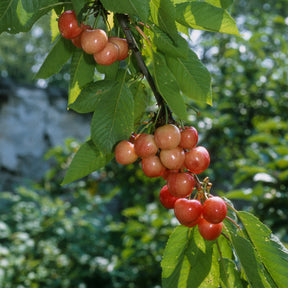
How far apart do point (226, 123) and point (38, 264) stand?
1.74 metres

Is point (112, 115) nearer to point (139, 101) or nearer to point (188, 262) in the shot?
point (139, 101)

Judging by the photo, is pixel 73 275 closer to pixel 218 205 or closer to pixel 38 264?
pixel 38 264

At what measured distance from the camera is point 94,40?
0.53m

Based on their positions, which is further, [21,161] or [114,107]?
[21,161]

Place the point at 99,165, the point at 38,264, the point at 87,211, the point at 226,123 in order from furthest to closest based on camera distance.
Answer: the point at 87,211, the point at 38,264, the point at 226,123, the point at 99,165

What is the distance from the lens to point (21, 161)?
5.73m

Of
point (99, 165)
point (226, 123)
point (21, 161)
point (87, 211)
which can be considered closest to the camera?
point (99, 165)

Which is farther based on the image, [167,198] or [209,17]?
[167,198]

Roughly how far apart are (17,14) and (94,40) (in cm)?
12

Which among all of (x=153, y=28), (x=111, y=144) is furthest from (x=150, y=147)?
(x=153, y=28)

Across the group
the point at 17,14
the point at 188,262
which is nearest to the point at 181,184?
the point at 188,262

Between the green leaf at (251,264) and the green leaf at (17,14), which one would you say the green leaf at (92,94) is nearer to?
the green leaf at (17,14)

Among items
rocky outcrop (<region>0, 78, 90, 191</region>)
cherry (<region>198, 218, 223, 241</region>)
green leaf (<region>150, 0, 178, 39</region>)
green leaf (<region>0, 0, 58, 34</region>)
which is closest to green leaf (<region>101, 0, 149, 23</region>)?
green leaf (<region>150, 0, 178, 39</region>)

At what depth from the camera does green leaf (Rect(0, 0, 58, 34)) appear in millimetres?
509
